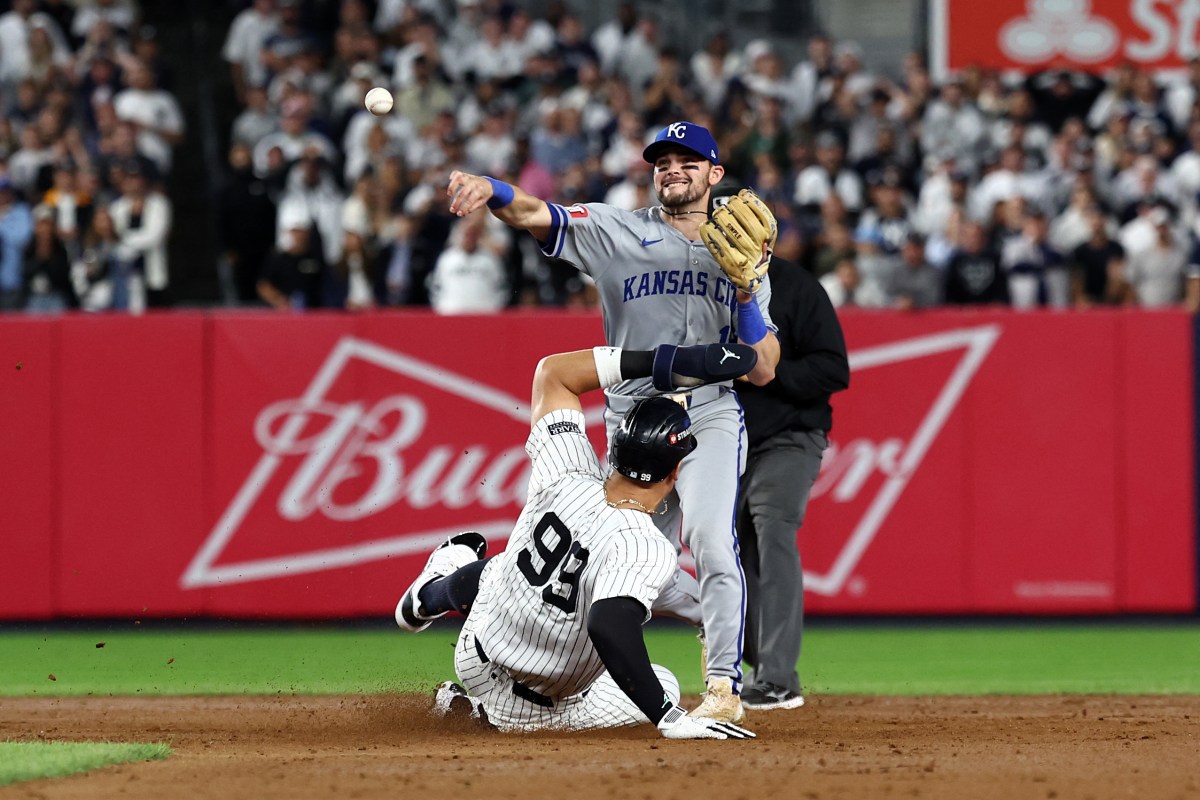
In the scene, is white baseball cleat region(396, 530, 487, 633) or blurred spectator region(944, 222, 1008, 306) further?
blurred spectator region(944, 222, 1008, 306)

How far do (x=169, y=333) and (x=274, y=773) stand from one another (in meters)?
6.13

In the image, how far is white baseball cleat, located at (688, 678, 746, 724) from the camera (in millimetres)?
5953

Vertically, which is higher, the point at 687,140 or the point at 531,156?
the point at 531,156

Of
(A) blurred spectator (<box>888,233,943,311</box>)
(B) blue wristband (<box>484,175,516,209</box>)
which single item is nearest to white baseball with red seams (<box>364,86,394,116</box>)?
(B) blue wristband (<box>484,175,516,209</box>)

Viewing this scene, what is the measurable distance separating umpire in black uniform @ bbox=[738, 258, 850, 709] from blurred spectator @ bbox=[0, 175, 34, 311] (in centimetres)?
710

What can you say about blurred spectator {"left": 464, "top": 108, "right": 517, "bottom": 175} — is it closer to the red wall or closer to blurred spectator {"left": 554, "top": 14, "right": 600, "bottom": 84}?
blurred spectator {"left": 554, "top": 14, "right": 600, "bottom": 84}

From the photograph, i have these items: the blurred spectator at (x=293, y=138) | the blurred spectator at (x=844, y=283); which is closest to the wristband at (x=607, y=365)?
the blurred spectator at (x=844, y=283)

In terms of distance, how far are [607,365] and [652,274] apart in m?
0.59

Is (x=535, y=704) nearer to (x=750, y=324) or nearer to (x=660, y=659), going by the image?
(x=750, y=324)

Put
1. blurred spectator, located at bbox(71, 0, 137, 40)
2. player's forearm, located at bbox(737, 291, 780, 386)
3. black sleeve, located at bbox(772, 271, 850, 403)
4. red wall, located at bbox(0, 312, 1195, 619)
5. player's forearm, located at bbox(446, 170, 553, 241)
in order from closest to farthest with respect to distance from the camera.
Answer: player's forearm, located at bbox(446, 170, 553, 241) → player's forearm, located at bbox(737, 291, 780, 386) → black sleeve, located at bbox(772, 271, 850, 403) → red wall, located at bbox(0, 312, 1195, 619) → blurred spectator, located at bbox(71, 0, 137, 40)

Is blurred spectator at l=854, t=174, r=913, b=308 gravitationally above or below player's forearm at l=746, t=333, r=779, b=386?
above

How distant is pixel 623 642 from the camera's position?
5.27 meters

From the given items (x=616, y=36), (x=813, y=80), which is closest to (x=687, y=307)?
(x=813, y=80)

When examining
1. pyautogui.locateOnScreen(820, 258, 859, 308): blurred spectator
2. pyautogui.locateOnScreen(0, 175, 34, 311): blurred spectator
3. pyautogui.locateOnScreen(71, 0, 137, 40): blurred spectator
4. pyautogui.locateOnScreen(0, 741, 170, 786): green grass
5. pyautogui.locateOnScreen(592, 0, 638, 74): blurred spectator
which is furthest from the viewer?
pyautogui.locateOnScreen(592, 0, 638, 74): blurred spectator
